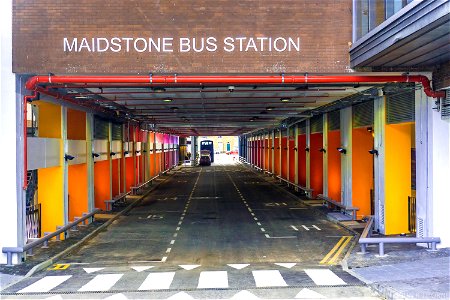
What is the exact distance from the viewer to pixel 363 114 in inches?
883

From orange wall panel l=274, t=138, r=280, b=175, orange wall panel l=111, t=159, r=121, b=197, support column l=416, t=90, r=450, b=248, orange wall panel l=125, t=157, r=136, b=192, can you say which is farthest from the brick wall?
orange wall panel l=274, t=138, r=280, b=175

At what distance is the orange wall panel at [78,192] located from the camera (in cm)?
2347

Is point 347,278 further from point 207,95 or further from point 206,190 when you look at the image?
point 206,190

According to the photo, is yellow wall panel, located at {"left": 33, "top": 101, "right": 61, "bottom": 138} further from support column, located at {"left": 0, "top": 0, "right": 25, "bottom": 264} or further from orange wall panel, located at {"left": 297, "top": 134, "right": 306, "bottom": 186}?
orange wall panel, located at {"left": 297, "top": 134, "right": 306, "bottom": 186}

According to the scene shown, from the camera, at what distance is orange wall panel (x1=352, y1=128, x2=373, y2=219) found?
24.0 metres

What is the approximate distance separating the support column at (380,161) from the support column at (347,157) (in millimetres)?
3960

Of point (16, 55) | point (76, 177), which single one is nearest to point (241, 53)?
point (16, 55)

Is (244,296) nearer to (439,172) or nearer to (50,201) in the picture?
(439,172)

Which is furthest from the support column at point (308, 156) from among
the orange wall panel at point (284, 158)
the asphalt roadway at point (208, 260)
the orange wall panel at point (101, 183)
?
the orange wall panel at point (101, 183)

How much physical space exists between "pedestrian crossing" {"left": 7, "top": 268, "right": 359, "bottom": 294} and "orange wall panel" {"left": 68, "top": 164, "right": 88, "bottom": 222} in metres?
10.0

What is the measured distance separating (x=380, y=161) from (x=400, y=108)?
2.53 metres

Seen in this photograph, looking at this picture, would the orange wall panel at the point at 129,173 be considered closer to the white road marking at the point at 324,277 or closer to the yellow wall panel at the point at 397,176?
the yellow wall panel at the point at 397,176

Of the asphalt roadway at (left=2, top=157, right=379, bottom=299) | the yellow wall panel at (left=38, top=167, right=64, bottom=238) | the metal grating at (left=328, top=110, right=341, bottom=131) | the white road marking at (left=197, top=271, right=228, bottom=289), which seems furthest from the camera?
the metal grating at (left=328, top=110, right=341, bottom=131)

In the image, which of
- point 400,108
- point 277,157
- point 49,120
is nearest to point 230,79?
point 400,108
